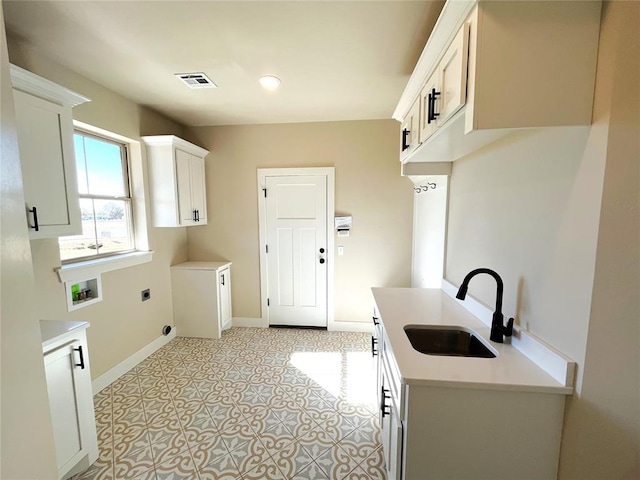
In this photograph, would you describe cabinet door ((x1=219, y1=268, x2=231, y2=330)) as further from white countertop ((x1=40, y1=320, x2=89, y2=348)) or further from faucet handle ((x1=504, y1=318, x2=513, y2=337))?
faucet handle ((x1=504, y1=318, x2=513, y2=337))

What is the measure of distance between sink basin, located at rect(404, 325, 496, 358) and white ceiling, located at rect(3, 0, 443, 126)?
1.79 meters

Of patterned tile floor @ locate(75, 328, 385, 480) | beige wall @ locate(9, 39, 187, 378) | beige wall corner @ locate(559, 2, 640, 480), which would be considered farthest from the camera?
beige wall @ locate(9, 39, 187, 378)

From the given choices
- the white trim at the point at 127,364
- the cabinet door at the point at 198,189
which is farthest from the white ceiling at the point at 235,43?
the white trim at the point at 127,364

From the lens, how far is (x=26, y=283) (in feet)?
2.46

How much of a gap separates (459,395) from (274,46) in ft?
7.21

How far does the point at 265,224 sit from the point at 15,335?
2869 mm

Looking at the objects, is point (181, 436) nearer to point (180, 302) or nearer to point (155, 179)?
point (180, 302)

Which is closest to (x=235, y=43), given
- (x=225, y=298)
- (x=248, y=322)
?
(x=225, y=298)

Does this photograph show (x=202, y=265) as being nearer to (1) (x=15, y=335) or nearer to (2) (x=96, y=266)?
(2) (x=96, y=266)

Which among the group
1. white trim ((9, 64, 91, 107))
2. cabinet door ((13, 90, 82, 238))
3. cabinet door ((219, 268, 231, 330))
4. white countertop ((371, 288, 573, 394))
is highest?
white trim ((9, 64, 91, 107))

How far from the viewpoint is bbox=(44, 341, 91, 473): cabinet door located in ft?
4.66

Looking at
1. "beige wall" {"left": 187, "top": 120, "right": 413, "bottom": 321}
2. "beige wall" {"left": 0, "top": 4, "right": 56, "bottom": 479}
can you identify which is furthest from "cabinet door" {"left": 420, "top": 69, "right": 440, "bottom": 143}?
"beige wall" {"left": 187, "top": 120, "right": 413, "bottom": 321}

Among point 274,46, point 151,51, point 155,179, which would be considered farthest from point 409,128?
point 155,179

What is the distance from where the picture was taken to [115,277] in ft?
8.30
